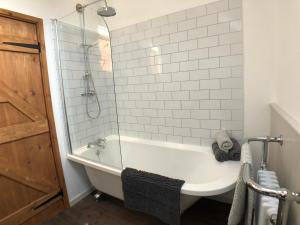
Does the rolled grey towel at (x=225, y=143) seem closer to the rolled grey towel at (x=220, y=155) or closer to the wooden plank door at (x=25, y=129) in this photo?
the rolled grey towel at (x=220, y=155)

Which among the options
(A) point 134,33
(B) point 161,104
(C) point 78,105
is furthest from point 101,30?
(B) point 161,104

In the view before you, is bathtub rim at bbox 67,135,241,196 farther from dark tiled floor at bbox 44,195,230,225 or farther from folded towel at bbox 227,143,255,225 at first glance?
dark tiled floor at bbox 44,195,230,225

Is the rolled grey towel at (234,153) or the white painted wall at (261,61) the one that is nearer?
the white painted wall at (261,61)

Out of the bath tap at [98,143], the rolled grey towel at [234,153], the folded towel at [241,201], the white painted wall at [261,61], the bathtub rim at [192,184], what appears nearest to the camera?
the folded towel at [241,201]

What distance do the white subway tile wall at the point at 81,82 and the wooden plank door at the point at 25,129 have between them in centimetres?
27

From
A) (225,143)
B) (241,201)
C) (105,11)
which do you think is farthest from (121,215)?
(105,11)

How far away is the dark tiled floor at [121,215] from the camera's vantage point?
80.7 inches

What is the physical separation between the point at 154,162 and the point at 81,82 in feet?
4.77

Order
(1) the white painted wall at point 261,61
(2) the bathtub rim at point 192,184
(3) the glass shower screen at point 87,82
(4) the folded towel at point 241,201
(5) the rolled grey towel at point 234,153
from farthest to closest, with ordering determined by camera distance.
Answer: (3) the glass shower screen at point 87,82, (5) the rolled grey towel at point 234,153, (1) the white painted wall at point 261,61, (2) the bathtub rim at point 192,184, (4) the folded towel at point 241,201

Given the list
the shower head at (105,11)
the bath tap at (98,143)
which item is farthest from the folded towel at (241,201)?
the shower head at (105,11)

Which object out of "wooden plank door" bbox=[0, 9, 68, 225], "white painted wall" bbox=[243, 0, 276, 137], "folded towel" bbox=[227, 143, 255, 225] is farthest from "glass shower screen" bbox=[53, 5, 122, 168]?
"white painted wall" bbox=[243, 0, 276, 137]

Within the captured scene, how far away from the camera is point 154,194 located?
1667 mm

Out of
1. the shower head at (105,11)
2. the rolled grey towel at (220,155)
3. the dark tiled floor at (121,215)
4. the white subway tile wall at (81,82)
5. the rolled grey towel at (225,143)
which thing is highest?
the shower head at (105,11)

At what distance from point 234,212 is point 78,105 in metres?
2.14
